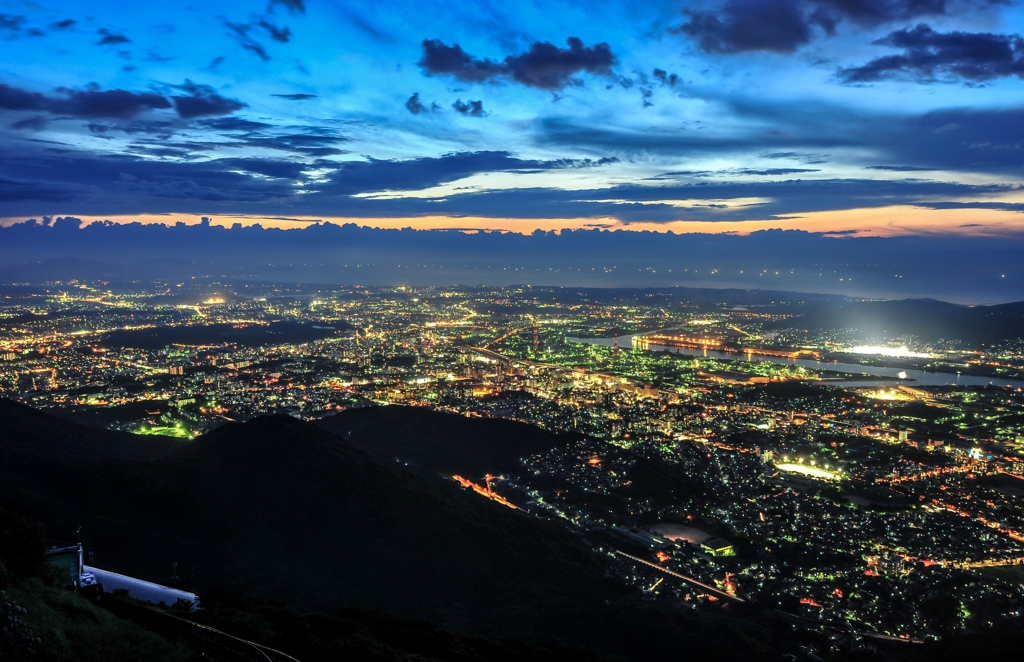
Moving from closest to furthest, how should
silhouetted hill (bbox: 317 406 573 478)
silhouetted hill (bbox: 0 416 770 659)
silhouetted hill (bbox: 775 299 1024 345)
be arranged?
silhouetted hill (bbox: 0 416 770 659) → silhouetted hill (bbox: 317 406 573 478) → silhouetted hill (bbox: 775 299 1024 345)

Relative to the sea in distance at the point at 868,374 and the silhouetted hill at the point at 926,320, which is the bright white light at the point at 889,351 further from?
the silhouetted hill at the point at 926,320

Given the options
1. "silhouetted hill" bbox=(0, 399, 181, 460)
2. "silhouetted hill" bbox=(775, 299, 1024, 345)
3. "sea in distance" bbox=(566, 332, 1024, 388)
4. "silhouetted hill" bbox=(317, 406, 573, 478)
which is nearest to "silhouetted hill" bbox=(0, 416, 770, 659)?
"silhouetted hill" bbox=(0, 399, 181, 460)

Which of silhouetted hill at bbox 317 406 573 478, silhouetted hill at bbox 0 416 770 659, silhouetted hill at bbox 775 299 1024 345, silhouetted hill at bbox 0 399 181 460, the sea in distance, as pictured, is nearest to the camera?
silhouetted hill at bbox 0 416 770 659

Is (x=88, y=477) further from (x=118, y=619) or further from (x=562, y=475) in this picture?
(x=562, y=475)

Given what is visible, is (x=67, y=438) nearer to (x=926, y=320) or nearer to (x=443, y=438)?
(x=443, y=438)

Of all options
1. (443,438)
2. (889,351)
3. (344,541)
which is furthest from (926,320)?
(344,541)

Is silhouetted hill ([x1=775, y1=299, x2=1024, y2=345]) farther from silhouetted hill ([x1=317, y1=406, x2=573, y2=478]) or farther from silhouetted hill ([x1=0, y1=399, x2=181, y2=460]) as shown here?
silhouetted hill ([x1=0, y1=399, x2=181, y2=460])

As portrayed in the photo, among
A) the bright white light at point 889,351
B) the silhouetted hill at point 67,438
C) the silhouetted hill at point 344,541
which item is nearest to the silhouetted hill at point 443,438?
the silhouetted hill at point 344,541
